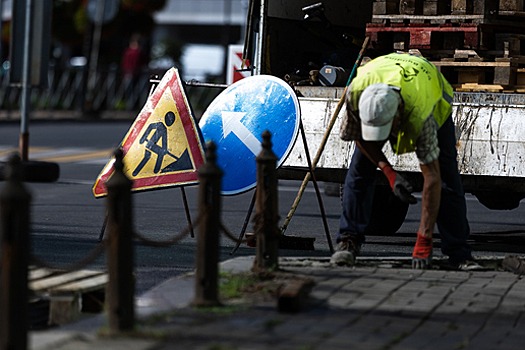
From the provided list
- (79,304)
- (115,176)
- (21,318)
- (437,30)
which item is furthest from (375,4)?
(21,318)

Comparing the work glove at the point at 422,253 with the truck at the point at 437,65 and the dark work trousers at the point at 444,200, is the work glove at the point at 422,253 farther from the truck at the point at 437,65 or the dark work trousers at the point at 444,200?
the truck at the point at 437,65

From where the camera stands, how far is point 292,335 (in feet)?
21.2

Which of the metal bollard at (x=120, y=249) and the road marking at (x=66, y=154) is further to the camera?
the road marking at (x=66, y=154)

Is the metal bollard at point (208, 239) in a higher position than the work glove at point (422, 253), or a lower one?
higher

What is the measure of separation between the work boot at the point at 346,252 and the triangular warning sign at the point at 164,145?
4.45ft

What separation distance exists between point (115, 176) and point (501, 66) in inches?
213

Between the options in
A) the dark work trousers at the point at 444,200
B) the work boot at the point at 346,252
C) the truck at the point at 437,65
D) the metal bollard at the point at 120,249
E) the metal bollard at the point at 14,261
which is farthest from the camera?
the truck at the point at 437,65

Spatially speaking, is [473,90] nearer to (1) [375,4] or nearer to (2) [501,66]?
(2) [501,66]

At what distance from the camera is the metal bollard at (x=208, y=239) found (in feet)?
23.5

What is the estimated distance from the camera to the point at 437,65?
11352 millimetres

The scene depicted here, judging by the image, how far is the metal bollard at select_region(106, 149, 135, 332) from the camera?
6383 mm

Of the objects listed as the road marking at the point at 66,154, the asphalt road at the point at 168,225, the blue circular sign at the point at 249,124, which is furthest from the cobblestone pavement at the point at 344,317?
the road marking at the point at 66,154

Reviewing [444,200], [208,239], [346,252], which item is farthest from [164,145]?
[208,239]

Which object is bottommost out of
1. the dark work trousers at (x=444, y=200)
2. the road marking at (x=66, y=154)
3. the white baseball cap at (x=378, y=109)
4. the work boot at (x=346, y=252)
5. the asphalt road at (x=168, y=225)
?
the road marking at (x=66, y=154)
